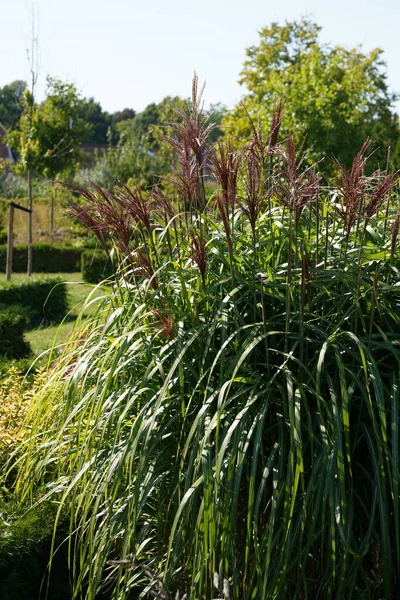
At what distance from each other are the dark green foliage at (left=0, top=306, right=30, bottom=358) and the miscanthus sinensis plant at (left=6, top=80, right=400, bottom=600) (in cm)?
498

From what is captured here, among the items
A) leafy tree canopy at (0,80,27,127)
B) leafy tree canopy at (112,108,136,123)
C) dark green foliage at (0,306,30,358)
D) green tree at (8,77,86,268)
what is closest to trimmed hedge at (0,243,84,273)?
green tree at (8,77,86,268)

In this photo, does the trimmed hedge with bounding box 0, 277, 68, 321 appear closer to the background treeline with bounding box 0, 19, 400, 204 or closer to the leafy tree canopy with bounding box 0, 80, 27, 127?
the background treeline with bounding box 0, 19, 400, 204

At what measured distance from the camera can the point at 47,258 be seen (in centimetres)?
2144

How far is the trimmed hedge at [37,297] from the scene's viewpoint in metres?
12.4

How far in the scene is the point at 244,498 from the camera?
285cm

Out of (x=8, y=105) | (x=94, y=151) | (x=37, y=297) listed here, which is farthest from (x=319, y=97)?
(x=8, y=105)

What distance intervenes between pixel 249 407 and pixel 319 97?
1899 centimetres

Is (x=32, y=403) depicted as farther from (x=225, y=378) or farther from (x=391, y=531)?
(x=391, y=531)

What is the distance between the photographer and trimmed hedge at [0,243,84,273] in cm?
2125

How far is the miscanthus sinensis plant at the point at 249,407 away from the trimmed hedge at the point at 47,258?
18.4 m

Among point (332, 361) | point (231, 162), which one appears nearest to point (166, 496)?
point (332, 361)

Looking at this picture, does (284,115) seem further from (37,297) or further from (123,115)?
→ (123,115)

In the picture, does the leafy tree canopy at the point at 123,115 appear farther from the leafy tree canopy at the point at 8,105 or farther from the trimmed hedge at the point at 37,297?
the trimmed hedge at the point at 37,297

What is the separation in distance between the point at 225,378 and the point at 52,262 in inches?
761
